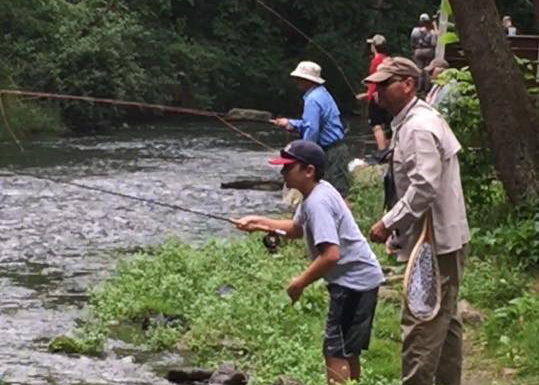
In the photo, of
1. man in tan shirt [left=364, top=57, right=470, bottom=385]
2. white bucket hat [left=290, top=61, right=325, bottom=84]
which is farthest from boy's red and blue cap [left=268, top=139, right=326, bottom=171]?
white bucket hat [left=290, top=61, right=325, bottom=84]

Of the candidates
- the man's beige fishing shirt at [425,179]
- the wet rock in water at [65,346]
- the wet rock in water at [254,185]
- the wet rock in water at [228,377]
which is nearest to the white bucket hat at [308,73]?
the wet rock in water at [65,346]

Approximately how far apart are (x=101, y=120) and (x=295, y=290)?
24332mm

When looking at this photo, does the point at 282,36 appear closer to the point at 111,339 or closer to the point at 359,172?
the point at 359,172

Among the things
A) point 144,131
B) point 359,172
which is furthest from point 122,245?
point 144,131

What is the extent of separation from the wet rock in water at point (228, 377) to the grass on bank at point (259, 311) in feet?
0.30

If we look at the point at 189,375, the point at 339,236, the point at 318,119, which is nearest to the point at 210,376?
the point at 189,375

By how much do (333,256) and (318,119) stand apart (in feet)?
15.6

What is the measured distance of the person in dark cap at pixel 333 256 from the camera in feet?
21.6

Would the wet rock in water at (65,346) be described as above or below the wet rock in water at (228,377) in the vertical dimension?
below

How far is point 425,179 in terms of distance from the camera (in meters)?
6.42

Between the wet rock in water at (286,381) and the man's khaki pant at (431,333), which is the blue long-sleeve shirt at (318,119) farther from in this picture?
the man's khaki pant at (431,333)

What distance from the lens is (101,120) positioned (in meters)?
30.6

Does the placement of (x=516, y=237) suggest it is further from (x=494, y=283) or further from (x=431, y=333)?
(x=431, y=333)

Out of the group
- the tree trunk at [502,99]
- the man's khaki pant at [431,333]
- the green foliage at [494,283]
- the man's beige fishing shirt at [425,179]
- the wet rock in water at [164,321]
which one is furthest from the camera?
the tree trunk at [502,99]
